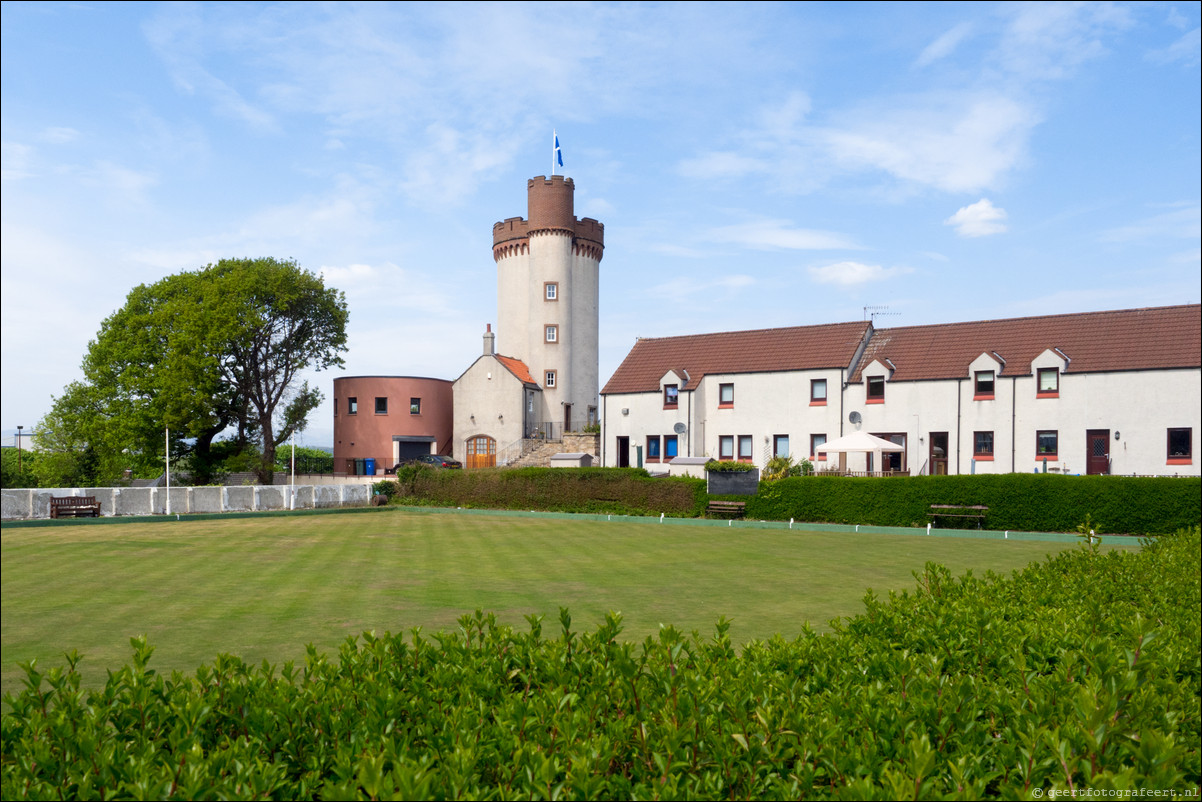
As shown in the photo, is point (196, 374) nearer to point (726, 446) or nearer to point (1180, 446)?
point (726, 446)

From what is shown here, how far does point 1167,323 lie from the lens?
3794 centimetres

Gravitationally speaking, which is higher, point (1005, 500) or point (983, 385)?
point (983, 385)

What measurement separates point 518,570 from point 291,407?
139 ft

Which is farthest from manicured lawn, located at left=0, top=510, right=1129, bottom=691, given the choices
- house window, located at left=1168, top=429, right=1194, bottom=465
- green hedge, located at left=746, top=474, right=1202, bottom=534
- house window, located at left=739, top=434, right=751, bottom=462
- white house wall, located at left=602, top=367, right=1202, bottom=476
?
house window, located at left=739, top=434, right=751, bottom=462

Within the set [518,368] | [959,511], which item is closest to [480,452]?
[518,368]

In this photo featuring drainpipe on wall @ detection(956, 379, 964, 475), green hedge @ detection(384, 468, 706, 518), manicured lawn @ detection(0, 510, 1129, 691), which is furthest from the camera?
drainpipe on wall @ detection(956, 379, 964, 475)

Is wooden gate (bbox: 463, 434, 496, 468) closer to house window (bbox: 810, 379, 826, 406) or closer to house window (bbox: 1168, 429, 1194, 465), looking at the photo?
house window (bbox: 810, 379, 826, 406)

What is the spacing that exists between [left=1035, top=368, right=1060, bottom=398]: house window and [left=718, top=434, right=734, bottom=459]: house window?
16081mm

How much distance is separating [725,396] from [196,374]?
3208cm

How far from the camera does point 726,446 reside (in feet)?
155

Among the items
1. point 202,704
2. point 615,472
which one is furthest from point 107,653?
point 615,472

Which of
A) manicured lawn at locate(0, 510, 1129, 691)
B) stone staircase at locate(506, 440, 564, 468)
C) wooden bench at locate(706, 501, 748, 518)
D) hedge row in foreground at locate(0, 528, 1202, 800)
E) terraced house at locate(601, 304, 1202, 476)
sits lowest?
wooden bench at locate(706, 501, 748, 518)

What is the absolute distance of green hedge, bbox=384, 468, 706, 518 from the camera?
115 feet

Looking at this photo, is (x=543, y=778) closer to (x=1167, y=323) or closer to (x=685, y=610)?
(x=685, y=610)
